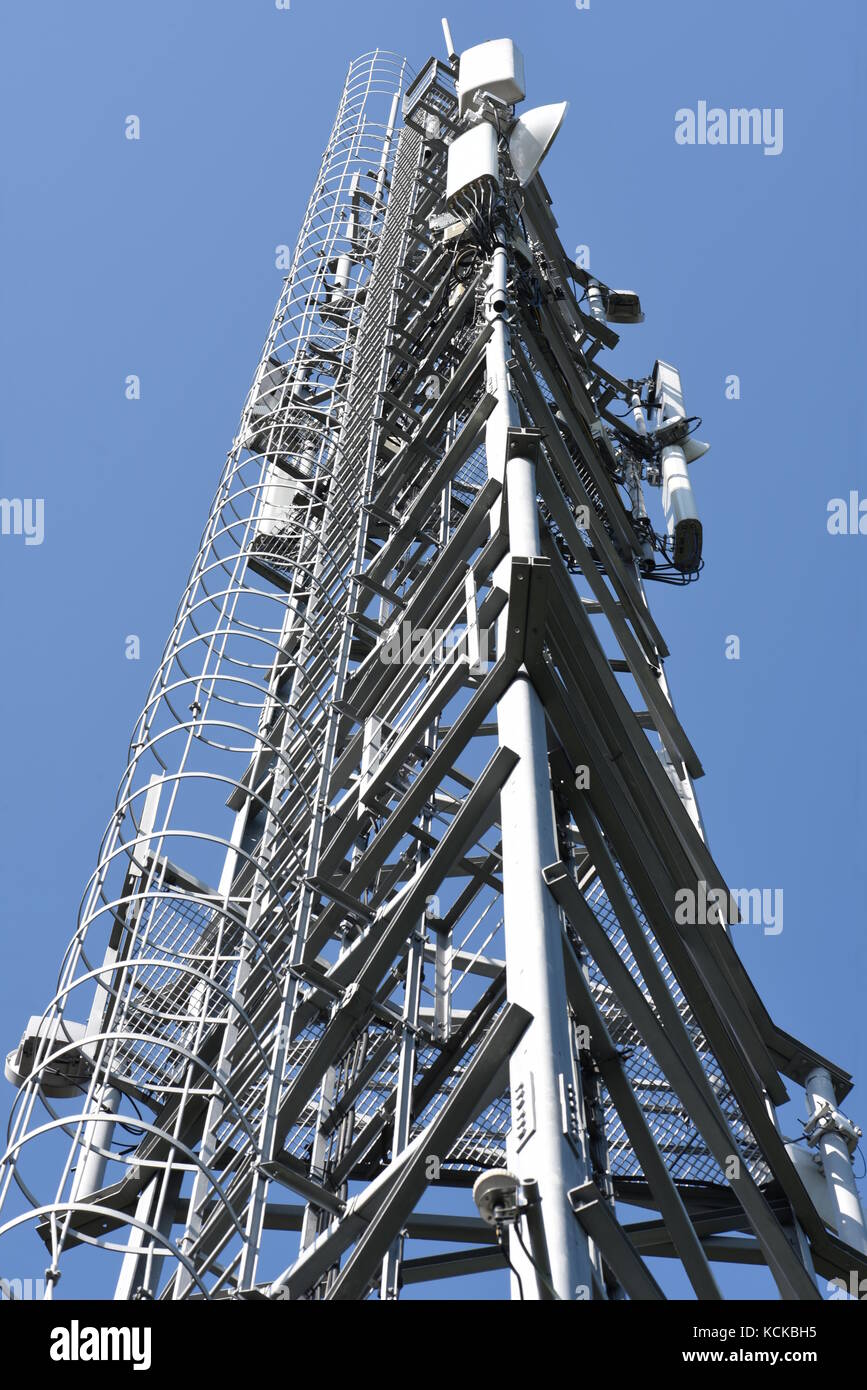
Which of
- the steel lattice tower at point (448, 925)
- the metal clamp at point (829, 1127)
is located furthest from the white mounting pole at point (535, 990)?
the metal clamp at point (829, 1127)

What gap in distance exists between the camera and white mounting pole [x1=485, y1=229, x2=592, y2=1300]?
7.69 meters

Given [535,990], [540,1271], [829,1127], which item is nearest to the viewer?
[540,1271]

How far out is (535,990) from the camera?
8.77 m

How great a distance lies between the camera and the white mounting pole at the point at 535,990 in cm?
769

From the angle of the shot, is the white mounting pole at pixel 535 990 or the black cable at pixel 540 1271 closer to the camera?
the black cable at pixel 540 1271

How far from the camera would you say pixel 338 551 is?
1919cm

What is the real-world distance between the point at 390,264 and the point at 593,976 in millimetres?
13184

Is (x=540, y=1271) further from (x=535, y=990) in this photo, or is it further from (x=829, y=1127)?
(x=829, y=1127)

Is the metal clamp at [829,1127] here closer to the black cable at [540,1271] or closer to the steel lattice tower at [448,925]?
the steel lattice tower at [448,925]

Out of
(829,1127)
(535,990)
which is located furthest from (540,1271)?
(829,1127)

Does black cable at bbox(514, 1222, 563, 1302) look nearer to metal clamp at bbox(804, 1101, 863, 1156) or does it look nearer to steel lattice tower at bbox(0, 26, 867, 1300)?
steel lattice tower at bbox(0, 26, 867, 1300)

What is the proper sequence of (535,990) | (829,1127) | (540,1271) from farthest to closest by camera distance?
(829,1127) → (535,990) → (540,1271)
